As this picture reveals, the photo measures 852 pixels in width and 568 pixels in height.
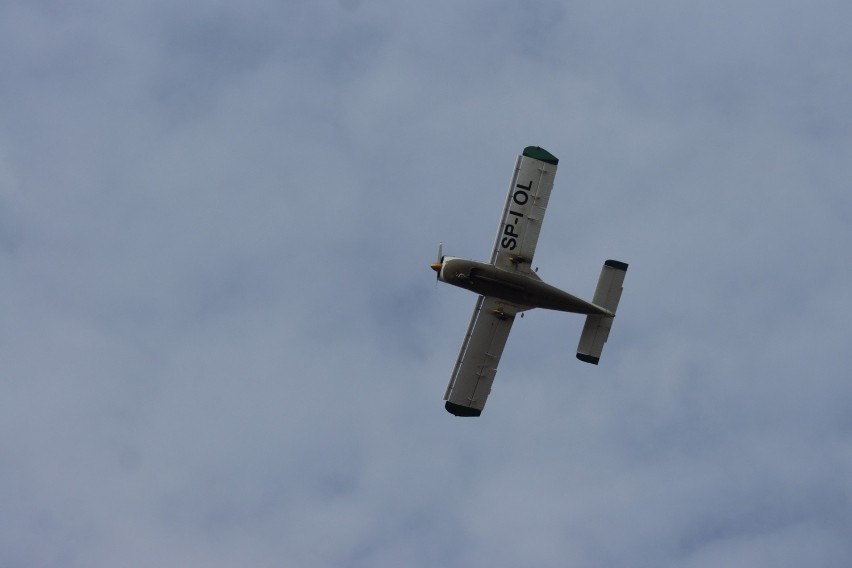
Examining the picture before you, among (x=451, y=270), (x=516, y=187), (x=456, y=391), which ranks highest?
(x=516, y=187)

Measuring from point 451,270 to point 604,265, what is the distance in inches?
276

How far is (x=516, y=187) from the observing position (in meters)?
53.8

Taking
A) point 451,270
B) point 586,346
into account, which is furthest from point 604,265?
point 451,270

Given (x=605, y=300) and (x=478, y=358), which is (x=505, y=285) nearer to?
(x=478, y=358)

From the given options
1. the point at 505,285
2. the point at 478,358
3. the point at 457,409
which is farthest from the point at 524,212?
the point at 457,409

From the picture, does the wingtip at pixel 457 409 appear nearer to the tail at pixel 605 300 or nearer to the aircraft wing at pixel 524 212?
the tail at pixel 605 300

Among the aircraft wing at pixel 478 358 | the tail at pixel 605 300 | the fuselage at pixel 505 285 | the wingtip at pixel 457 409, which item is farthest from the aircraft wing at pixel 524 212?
the wingtip at pixel 457 409

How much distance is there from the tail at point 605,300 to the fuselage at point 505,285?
1.10 metres

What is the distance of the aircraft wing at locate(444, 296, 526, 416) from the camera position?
180 feet

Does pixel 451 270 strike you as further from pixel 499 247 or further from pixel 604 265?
pixel 604 265

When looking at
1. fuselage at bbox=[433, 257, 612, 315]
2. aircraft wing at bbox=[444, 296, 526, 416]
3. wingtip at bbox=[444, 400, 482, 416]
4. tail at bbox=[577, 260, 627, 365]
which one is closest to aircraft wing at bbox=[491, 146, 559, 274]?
fuselage at bbox=[433, 257, 612, 315]

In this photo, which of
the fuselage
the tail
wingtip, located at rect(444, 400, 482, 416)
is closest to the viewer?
the fuselage

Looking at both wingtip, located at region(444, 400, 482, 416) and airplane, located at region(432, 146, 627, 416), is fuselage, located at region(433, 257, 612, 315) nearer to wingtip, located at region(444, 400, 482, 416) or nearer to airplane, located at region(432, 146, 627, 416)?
airplane, located at region(432, 146, 627, 416)

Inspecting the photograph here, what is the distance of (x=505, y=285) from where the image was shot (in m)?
53.7
